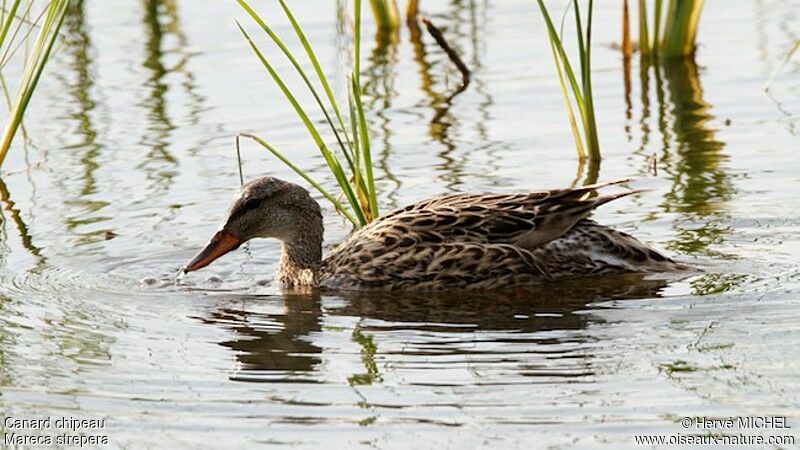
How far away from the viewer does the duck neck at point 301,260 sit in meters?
9.62

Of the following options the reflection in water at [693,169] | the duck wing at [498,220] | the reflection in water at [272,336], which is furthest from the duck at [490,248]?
the reflection in water at [693,169]

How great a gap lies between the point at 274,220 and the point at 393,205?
1054mm

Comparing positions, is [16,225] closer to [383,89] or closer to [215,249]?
[215,249]

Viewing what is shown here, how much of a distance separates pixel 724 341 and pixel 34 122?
22.7 ft

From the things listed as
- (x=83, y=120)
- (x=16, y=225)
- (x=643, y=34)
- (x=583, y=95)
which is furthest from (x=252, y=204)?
(x=643, y=34)

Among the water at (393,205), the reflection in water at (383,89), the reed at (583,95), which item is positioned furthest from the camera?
the reflection in water at (383,89)

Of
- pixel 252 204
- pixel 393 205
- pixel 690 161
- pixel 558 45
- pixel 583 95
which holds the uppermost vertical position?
pixel 558 45

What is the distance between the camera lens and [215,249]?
9555 millimetres

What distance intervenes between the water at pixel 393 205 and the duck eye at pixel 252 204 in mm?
446

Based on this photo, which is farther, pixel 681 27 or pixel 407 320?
pixel 681 27

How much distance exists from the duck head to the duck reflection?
0.48 m

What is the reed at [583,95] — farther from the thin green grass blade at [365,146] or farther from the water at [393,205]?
the thin green grass blade at [365,146]

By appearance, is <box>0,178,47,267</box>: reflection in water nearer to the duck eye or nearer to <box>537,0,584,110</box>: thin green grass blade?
the duck eye

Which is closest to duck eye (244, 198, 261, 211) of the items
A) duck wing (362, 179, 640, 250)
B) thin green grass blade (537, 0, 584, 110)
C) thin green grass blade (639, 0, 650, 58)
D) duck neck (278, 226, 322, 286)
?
duck neck (278, 226, 322, 286)
